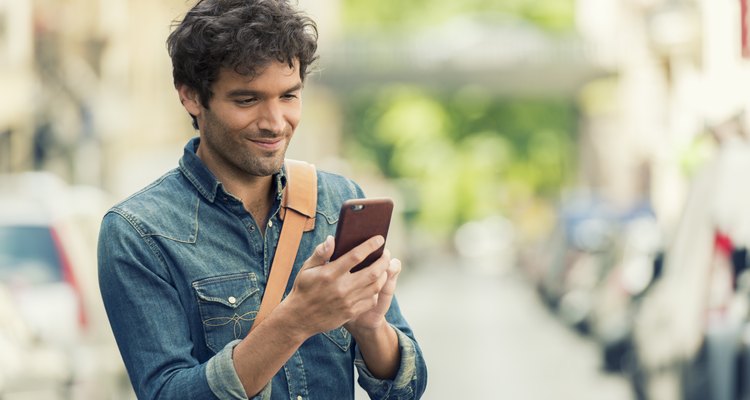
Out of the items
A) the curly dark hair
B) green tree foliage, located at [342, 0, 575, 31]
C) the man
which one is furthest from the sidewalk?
green tree foliage, located at [342, 0, 575, 31]

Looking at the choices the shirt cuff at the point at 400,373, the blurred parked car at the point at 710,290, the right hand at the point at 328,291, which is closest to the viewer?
the right hand at the point at 328,291

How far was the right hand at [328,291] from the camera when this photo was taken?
2.27m

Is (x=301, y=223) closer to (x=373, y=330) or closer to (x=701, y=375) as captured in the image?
(x=373, y=330)

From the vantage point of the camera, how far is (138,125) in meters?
28.7

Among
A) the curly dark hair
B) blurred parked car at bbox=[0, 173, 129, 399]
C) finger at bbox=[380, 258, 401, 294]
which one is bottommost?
blurred parked car at bbox=[0, 173, 129, 399]

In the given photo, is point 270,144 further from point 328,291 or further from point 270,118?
point 328,291

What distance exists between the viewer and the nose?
2.45 m

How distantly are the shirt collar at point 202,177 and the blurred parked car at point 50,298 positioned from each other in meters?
5.09

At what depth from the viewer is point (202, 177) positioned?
2564 millimetres

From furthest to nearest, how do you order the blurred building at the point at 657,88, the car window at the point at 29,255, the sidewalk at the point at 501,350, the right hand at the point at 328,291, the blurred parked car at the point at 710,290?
the sidewalk at the point at 501,350
the blurred building at the point at 657,88
the car window at the point at 29,255
the blurred parked car at the point at 710,290
the right hand at the point at 328,291

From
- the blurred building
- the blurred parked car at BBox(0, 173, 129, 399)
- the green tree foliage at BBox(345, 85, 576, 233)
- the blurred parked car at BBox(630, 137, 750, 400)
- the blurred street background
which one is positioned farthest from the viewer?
the green tree foliage at BBox(345, 85, 576, 233)

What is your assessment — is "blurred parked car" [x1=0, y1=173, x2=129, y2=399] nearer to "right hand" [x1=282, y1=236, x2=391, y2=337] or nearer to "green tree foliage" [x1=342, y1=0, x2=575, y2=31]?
"right hand" [x1=282, y1=236, x2=391, y2=337]

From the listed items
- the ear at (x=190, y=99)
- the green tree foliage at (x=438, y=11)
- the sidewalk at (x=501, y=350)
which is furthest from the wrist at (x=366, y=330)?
the green tree foliage at (x=438, y=11)

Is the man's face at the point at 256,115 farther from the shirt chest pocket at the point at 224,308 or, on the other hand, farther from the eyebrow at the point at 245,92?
the shirt chest pocket at the point at 224,308
